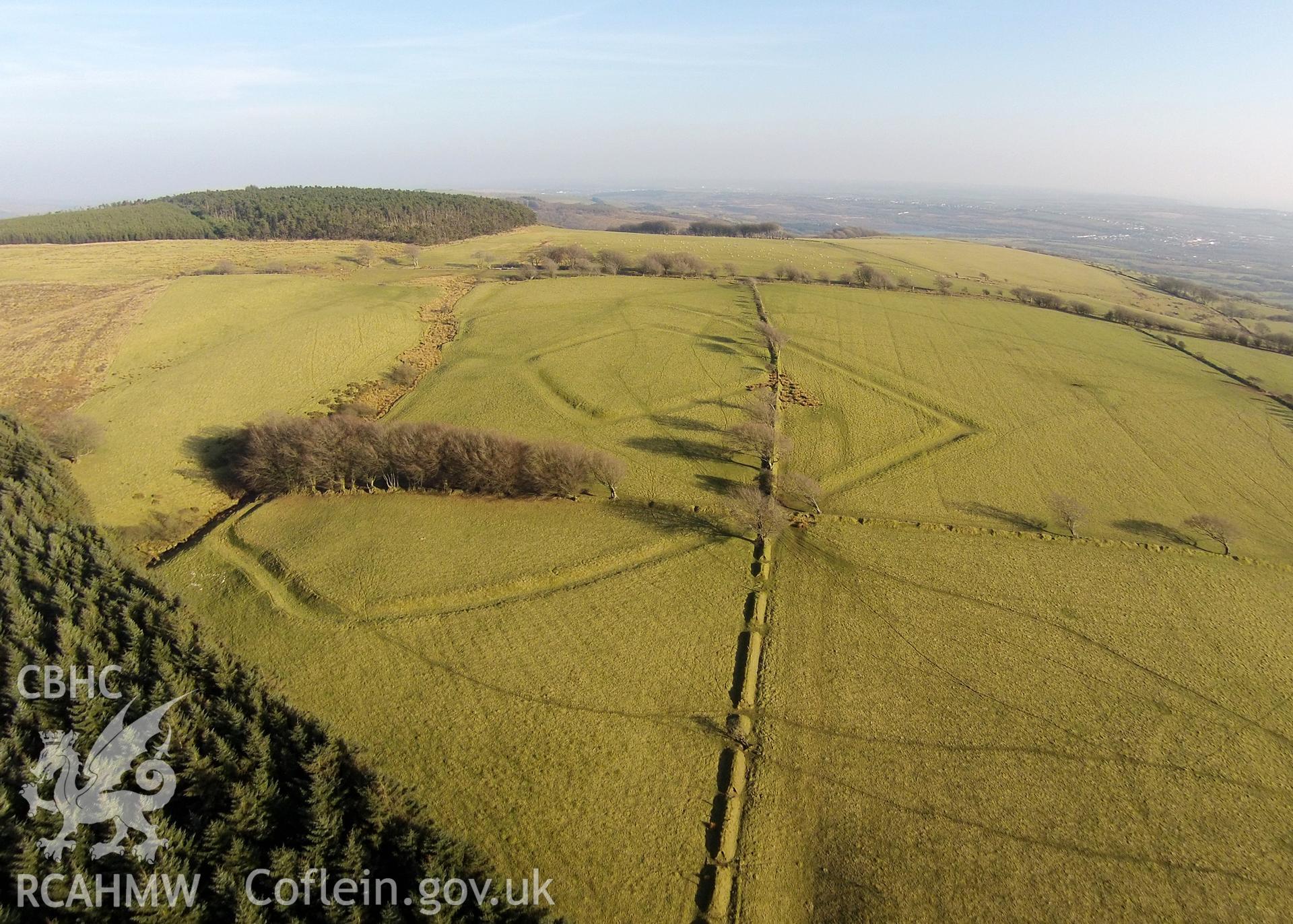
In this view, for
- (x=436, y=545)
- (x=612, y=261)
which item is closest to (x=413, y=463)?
(x=436, y=545)

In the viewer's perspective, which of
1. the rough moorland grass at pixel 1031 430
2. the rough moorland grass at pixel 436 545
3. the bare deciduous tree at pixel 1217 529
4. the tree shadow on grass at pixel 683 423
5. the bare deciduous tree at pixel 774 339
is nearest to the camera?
the rough moorland grass at pixel 436 545

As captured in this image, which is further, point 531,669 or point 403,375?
point 403,375

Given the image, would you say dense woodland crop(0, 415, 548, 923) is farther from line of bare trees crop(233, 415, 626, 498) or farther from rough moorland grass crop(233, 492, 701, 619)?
line of bare trees crop(233, 415, 626, 498)

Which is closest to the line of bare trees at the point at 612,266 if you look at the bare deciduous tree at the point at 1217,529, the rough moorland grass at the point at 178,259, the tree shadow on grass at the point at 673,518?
the rough moorland grass at the point at 178,259

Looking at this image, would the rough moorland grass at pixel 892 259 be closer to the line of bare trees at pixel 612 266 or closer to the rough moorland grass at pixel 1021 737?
the line of bare trees at pixel 612 266

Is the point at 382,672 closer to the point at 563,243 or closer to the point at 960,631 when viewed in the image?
the point at 960,631

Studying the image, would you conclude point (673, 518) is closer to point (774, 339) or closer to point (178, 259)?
point (774, 339)

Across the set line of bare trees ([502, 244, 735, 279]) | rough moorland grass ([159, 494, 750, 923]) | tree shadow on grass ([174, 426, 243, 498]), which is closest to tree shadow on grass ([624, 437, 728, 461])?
rough moorland grass ([159, 494, 750, 923])
